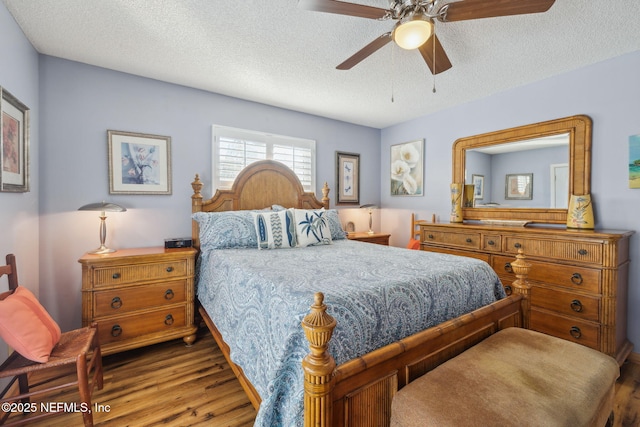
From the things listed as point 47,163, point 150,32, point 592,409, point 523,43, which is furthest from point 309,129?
point 592,409

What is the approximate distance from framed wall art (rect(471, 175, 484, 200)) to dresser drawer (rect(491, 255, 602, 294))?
938 mm

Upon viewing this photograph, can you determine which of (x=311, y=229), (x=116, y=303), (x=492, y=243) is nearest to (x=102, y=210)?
(x=116, y=303)

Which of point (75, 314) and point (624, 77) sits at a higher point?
point (624, 77)

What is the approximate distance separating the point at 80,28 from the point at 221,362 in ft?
8.77

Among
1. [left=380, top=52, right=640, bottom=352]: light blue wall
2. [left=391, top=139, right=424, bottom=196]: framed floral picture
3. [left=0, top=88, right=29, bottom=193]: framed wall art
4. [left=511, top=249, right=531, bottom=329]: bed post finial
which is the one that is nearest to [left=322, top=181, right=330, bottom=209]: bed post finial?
[left=391, top=139, right=424, bottom=196]: framed floral picture

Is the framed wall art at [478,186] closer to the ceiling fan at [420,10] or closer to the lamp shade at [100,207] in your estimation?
the ceiling fan at [420,10]

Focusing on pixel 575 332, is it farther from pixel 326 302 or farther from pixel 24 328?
pixel 24 328

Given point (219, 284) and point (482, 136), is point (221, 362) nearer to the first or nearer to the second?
point (219, 284)

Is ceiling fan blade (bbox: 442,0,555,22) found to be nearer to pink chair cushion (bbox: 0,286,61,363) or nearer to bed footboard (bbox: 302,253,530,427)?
bed footboard (bbox: 302,253,530,427)

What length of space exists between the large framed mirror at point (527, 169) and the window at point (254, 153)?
6.17 feet

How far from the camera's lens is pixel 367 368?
1.05 meters

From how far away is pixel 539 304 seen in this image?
2.47m

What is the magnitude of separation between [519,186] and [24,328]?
159 inches

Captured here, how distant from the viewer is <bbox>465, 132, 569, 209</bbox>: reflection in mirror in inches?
107
